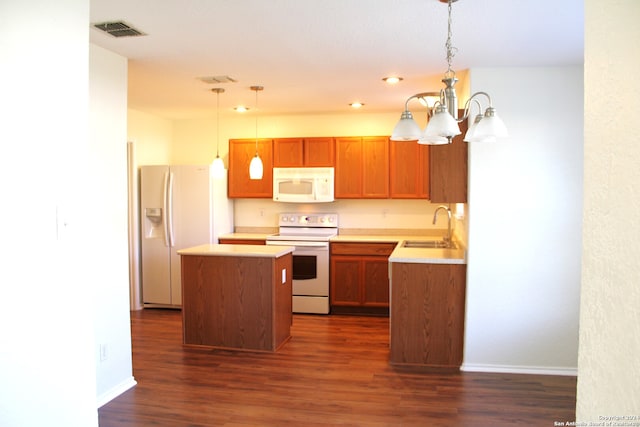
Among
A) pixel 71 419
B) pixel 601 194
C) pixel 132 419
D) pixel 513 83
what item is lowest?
pixel 132 419

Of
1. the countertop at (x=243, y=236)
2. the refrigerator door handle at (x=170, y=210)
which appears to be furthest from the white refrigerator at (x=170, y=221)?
the countertop at (x=243, y=236)

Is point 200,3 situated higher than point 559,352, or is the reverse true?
point 200,3

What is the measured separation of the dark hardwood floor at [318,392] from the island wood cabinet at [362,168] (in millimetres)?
2029

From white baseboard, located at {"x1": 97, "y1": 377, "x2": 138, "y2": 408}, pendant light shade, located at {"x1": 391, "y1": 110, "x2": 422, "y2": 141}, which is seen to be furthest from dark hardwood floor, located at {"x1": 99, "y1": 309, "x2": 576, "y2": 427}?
pendant light shade, located at {"x1": 391, "y1": 110, "x2": 422, "y2": 141}

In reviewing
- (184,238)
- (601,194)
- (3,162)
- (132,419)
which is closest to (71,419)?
(3,162)

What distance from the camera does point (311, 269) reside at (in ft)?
19.1

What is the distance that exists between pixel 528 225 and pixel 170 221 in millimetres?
3934

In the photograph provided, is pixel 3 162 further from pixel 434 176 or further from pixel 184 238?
pixel 184 238

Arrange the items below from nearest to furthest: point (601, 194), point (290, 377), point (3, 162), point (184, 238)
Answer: point (601, 194) → point (3, 162) → point (290, 377) → point (184, 238)

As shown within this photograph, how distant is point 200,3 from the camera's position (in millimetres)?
2570

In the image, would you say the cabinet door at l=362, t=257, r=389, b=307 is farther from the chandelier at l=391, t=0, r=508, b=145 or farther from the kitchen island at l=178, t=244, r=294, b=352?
the chandelier at l=391, t=0, r=508, b=145

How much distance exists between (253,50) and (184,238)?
3.12m

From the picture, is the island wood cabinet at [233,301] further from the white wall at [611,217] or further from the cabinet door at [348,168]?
the white wall at [611,217]

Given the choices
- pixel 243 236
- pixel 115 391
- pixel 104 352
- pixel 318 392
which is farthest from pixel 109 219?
pixel 243 236
